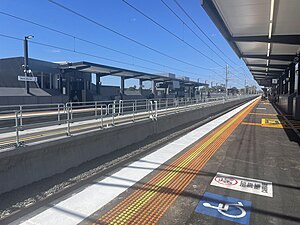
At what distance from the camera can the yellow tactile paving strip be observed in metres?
3.79

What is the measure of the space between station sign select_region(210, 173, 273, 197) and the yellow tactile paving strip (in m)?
0.62

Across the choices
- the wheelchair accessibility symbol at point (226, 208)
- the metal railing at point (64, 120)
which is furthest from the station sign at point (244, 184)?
the metal railing at point (64, 120)

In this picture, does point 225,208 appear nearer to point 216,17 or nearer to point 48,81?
point 216,17

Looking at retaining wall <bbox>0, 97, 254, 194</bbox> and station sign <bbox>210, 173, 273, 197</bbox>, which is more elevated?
retaining wall <bbox>0, 97, 254, 194</bbox>

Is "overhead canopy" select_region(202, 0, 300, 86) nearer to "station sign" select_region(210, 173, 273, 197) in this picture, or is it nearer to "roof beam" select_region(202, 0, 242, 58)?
"roof beam" select_region(202, 0, 242, 58)

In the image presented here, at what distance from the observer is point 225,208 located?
160 inches

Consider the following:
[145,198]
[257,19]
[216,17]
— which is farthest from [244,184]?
[257,19]

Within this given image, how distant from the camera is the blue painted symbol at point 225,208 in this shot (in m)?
3.78

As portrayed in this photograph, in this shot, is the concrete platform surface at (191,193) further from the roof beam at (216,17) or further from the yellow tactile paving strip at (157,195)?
the roof beam at (216,17)

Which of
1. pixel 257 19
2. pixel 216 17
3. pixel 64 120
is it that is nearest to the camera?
pixel 64 120

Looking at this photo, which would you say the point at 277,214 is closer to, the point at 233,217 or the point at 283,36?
the point at 233,217

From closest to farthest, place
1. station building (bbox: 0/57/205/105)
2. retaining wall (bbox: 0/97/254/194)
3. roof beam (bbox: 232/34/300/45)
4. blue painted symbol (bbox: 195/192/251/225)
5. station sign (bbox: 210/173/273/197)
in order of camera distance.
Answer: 1. blue painted symbol (bbox: 195/192/251/225)
2. station sign (bbox: 210/173/273/197)
3. retaining wall (bbox: 0/97/254/194)
4. roof beam (bbox: 232/34/300/45)
5. station building (bbox: 0/57/205/105)

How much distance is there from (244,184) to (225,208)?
132 centimetres

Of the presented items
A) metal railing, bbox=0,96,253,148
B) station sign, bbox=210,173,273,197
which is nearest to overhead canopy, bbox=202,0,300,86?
metal railing, bbox=0,96,253,148
